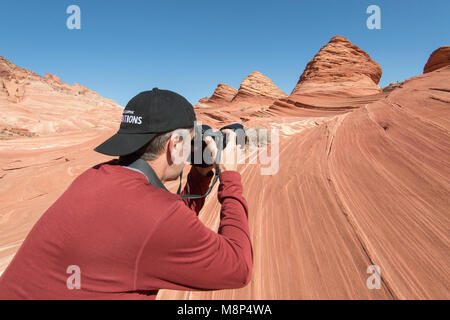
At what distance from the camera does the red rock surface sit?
134 cm

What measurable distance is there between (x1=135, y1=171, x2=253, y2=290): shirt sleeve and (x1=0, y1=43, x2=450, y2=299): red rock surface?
0.78 meters

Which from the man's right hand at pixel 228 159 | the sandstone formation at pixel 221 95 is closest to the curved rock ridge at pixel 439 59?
the sandstone formation at pixel 221 95

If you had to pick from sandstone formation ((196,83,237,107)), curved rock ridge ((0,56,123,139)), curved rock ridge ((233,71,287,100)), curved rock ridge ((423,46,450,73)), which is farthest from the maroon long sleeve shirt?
sandstone formation ((196,83,237,107))

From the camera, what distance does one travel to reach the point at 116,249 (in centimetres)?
75

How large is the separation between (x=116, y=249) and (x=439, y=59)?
3634 centimetres

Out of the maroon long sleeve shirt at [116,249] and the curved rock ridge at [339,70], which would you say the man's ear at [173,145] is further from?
the curved rock ridge at [339,70]

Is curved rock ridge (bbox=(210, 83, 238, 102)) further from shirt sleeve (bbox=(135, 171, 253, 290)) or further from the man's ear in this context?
shirt sleeve (bbox=(135, 171, 253, 290))

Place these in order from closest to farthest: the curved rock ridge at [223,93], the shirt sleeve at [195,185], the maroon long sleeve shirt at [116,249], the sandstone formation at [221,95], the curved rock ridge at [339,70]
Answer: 1. the maroon long sleeve shirt at [116,249]
2. the shirt sleeve at [195,185]
3. the curved rock ridge at [339,70]
4. the sandstone formation at [221,95]
5. the curved rock ridge at [223,93]

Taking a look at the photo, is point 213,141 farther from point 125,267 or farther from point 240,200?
point 125,267

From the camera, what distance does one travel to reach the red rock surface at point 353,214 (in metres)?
1.34

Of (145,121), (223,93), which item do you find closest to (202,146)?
(145,121)

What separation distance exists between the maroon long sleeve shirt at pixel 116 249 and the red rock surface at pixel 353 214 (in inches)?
33.5

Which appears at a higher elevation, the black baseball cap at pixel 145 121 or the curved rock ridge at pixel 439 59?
the curved rock ridge at pixel 439 59

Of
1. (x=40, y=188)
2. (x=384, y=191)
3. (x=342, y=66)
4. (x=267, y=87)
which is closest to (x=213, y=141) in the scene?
(x=384, y=191)
